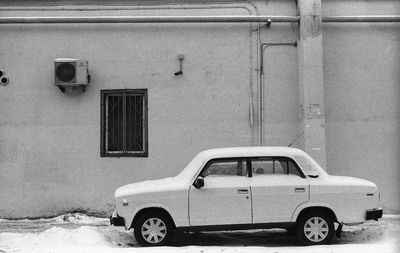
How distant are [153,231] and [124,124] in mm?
3301

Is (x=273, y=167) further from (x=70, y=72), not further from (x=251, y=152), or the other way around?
(x=70, y=72)

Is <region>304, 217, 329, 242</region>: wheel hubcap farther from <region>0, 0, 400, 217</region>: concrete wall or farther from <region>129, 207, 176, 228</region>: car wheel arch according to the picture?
<region>0, 0, 400, 217</region>: concrete wall

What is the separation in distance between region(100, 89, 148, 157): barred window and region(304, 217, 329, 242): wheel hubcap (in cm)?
397

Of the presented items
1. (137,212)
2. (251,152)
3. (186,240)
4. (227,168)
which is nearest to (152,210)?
(137,212)

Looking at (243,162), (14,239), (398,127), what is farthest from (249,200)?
(398,127)

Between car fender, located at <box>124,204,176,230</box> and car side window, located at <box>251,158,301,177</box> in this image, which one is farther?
car side window, located at <box>251,158,301,177</box>

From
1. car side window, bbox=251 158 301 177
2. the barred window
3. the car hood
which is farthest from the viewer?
the barred window

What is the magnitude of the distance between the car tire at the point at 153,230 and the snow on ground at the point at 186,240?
0.30 meters

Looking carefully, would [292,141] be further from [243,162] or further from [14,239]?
[14,239]

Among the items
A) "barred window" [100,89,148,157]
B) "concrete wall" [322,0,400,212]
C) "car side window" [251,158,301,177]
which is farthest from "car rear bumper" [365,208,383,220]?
Answer: "barred window" [100,89,148,157]

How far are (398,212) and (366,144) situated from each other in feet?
4.80

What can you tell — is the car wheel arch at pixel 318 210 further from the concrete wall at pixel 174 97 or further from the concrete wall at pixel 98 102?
the concrete wall at pixel 98 102

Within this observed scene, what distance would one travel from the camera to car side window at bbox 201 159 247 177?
7.65m

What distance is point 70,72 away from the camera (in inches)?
395
